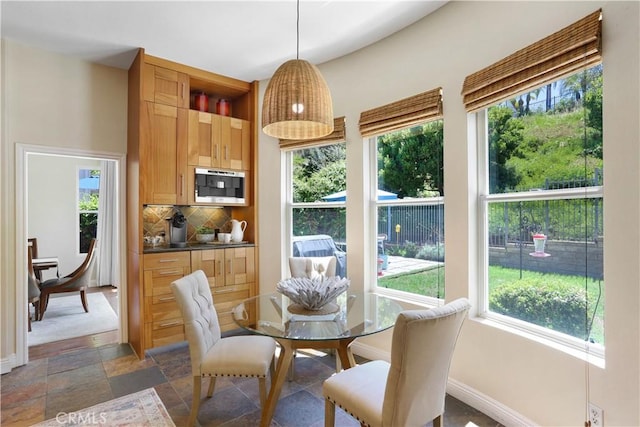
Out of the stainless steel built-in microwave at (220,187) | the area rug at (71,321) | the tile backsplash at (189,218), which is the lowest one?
the area rug at (71,321)

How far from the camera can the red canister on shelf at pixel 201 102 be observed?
143 inches

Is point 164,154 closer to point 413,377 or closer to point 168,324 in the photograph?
point 168,324

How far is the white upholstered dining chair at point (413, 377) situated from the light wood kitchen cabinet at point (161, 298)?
2182 millimetres

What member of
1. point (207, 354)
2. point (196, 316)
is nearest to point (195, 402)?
point (207, 354)

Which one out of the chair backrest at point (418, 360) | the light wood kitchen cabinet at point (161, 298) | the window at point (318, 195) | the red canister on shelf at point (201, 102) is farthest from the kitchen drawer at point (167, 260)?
the chair backrest at point (418, 360)

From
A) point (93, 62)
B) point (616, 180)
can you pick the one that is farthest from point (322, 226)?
point (93, 62)

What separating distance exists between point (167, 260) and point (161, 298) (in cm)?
37

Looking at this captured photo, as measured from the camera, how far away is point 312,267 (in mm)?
2971

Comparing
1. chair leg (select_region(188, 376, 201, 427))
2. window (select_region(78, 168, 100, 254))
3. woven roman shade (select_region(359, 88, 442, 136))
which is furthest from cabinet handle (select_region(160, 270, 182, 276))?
window (select_region(78, 168, 100, 254))

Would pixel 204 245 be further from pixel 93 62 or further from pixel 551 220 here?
pixel 551 220

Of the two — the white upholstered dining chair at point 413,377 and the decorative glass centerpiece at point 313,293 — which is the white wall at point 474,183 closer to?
the white upholstered dining chair at point 413,377

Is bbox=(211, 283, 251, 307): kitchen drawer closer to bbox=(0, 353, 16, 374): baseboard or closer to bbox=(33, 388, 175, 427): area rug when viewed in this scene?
bbox=(33, 388, 175, 427): area rug

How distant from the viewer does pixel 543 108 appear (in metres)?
1.95

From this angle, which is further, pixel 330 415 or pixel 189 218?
pixel 189 218
